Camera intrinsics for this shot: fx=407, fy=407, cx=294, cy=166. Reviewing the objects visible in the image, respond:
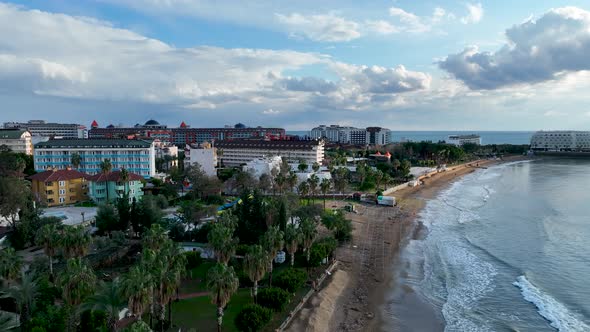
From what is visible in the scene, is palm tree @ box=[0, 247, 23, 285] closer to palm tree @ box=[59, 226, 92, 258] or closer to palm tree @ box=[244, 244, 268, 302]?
palm tree @ box=[59, 226, 92, 258]

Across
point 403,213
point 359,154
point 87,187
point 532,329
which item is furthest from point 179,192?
point 359,154

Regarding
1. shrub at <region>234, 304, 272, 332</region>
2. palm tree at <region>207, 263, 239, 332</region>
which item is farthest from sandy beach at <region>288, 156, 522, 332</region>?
palm tree at <region>207, 263, 239, 332</region>

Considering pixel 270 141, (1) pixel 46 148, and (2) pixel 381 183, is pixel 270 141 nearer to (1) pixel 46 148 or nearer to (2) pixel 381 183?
(2) pixel 381 183

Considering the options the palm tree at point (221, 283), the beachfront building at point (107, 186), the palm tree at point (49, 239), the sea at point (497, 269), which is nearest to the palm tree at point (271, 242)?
the palm tree at point (221, 283)

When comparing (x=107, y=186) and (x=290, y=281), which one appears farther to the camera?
(x=107, y=186)

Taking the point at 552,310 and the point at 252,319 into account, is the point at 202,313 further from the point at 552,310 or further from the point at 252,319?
the point at 552,310

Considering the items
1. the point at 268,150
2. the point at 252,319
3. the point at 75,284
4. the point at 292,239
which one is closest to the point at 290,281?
the point at 292,239

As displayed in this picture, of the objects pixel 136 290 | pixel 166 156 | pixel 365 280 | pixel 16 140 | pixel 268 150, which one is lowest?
pixel 365 280
